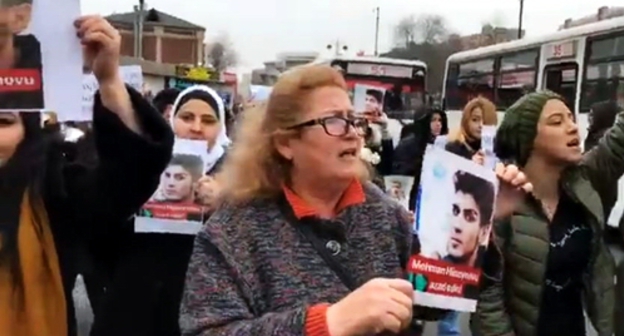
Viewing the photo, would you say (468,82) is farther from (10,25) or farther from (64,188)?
(10,25)

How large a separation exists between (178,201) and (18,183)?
1.36 meters

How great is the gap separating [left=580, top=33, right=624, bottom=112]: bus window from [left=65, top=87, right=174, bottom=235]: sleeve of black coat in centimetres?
1186

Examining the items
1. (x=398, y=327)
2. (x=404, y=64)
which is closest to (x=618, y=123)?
(x=398, y=327)

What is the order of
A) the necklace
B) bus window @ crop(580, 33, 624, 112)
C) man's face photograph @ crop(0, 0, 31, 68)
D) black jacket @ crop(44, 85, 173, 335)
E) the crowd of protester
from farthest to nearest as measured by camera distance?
bus window @ crop(580, 33, 624, 112) → the necklace → black jacket @ crop(44, 85, 173, 335) → the crowd of protester → man's face photograph @ crop(0, 0, 31, 68)

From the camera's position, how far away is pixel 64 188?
234cm

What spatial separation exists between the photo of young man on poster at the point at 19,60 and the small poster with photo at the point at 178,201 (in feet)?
4.34

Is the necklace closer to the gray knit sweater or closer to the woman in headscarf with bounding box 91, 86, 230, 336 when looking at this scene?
the woman in headscarf with bounding box 91, 86, 230, 336

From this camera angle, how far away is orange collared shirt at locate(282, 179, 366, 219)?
7.70ft

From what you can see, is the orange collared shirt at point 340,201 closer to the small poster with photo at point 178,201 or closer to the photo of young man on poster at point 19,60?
the photo of young man on poster at point 19,60

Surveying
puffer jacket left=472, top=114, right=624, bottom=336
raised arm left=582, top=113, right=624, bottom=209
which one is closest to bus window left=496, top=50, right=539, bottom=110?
raised arm left=582, top=113, right=624, bottom=209

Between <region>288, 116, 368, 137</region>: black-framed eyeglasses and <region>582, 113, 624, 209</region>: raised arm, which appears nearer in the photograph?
<region>288, 116, 368, 137</region>: black-framed eyeglasses

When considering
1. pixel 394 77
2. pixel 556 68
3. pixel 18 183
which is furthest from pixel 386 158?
pixel 394 77

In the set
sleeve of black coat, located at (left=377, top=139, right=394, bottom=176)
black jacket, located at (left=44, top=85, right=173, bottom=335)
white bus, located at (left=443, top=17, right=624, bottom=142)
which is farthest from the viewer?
white bus, located at (left=443, top=17, right=624, bottom=142)

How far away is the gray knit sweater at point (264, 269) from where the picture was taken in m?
2.21
